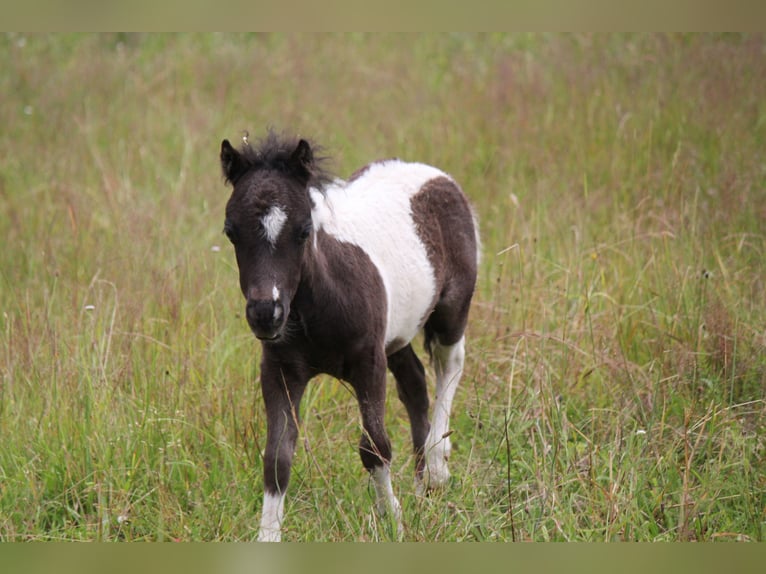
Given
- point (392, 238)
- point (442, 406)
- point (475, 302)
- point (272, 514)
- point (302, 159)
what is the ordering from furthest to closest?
point (475, 302)
point (442, 406)
point (392, 238)
point (272, 514)
point (302, 159)

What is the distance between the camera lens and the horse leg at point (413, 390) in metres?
5.06

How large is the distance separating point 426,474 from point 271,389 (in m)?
1.07

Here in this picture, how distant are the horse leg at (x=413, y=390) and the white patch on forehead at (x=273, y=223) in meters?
1.74

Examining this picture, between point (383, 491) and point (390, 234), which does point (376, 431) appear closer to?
point (383, 491)

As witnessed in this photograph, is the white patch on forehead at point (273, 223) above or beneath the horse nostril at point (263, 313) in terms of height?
above

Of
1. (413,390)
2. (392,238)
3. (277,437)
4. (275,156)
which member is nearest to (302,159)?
(275,156)

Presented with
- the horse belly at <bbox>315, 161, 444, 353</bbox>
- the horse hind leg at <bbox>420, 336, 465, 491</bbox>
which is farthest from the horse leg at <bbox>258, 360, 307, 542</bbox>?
the horse hind leg at <bbox>420, 336, 465, 491</bbox>

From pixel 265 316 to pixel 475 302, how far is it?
2815 millimetres

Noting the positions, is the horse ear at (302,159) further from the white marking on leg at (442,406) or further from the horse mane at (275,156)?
the white marking on leg at (442,406)

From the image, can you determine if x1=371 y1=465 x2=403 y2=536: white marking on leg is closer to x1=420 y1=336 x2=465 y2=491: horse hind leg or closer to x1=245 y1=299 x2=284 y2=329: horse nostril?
x1=420 y1=336 x2=465 y2=491: horse hind leg

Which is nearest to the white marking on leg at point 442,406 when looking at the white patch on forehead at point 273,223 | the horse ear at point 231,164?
the white patch on forehead at point 273,223

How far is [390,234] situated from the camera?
461 cm

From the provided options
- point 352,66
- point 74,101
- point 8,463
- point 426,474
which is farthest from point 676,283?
point 74,101

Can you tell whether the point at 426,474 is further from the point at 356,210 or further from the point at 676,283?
the point at 676,283
